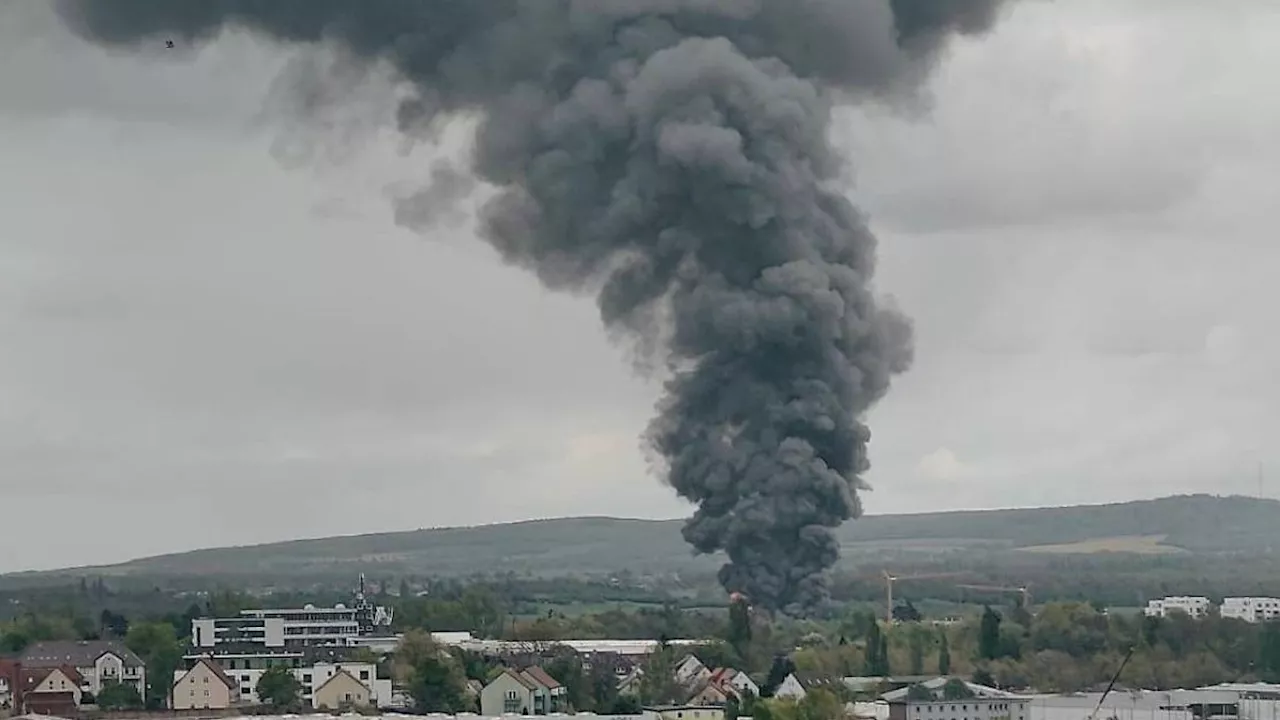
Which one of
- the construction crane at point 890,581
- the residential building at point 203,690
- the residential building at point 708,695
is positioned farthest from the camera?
the construction crane at point 890,581

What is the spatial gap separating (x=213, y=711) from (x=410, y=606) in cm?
3659

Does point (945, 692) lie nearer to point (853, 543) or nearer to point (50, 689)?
point (50, 689)

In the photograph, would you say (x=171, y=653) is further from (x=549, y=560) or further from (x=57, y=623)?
(x=549, y=560)

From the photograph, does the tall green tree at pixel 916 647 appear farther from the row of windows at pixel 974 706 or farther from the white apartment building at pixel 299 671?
the white apartment building at pixel 299 671

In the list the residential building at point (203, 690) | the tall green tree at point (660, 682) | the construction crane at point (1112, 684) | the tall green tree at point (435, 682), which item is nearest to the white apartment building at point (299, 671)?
the residential building at point (203, 690)

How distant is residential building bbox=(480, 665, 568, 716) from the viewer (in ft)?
177

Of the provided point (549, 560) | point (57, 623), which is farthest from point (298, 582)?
point (57, 623)

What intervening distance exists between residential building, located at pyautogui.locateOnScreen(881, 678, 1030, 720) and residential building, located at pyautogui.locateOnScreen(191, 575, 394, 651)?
839 inches

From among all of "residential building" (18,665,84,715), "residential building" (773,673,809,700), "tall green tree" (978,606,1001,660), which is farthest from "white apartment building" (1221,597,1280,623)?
"residential building" (18,665,84,715)

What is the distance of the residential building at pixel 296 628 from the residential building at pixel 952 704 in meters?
21.3

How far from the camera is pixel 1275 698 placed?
5109 cm

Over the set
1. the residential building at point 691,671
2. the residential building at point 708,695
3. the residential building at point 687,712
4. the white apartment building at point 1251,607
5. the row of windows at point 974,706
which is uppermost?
the white apartment building at point 1251,607

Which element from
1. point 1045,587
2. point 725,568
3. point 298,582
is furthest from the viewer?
point 298,582

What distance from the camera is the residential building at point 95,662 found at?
60.3m
